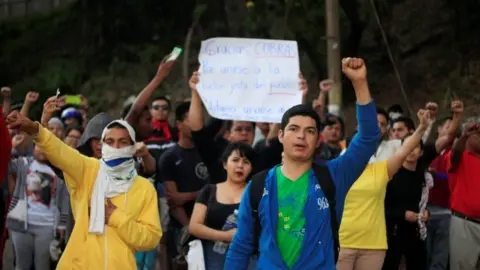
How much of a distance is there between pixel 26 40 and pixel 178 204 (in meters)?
12.2

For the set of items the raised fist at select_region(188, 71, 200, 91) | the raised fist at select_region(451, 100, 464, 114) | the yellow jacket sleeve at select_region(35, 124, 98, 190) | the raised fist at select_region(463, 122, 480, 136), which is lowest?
the yellow jacket sleeve at select_region(35, 124, 98, 190)

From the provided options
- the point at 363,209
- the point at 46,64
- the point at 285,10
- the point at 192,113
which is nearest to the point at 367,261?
the point at 363,209

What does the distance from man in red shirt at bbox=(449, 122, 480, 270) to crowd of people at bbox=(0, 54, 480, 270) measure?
12mm

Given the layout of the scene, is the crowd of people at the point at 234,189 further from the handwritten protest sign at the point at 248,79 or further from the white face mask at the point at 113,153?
the handwritten protest sign at the point at 248,79

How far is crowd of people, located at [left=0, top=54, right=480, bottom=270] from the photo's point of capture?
19.4 ft

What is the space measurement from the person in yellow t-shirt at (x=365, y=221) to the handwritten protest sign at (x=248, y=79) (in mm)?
976

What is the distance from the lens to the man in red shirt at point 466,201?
10242mm

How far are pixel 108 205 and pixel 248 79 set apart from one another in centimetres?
316

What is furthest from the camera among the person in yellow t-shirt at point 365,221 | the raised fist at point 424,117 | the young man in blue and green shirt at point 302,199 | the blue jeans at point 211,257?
the person in yellow t-shirt at point 365,221

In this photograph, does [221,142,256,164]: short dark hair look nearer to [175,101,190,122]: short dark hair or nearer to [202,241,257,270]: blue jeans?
[202,241,257,270]: blue jeans

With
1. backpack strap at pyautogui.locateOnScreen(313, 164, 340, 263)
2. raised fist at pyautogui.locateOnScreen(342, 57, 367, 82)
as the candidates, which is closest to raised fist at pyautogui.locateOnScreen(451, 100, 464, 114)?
backpack strap at pyautogui.locateOnScreen(313, 164, 340, 263)

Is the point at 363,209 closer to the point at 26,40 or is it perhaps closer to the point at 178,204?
the point at 178,204

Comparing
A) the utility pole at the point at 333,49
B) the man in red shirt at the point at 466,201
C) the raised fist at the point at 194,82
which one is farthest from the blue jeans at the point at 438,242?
the raised fist at the point at 194,82

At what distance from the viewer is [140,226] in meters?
6.95
